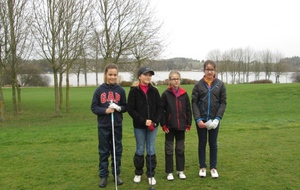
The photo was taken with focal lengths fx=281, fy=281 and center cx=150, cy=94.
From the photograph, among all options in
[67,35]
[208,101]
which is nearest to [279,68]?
[67,35]

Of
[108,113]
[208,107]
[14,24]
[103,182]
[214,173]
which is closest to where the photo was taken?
[103,182]

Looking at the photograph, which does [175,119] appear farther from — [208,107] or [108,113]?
[108,113]

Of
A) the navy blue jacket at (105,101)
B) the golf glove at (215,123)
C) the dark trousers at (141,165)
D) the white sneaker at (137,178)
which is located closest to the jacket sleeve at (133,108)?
the navy blue jacket at (105,101)

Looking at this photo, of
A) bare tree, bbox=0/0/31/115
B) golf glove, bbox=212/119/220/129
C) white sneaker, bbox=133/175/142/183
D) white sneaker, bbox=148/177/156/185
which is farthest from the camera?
bare tree, bbox=0/0/31/115

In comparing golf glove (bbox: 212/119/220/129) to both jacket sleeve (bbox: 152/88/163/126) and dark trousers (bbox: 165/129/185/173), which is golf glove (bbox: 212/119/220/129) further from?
jacket sleeve (bbox: 152/88/163/126)

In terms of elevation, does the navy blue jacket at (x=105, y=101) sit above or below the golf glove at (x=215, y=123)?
above

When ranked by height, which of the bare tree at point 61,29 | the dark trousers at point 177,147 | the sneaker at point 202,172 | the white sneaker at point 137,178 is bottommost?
the white sneaker at point 137,178

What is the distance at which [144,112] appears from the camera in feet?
16.2

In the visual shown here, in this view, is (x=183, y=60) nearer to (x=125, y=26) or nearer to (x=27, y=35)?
(x=125, y=26)

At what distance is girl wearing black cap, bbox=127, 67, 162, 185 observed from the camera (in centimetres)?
491

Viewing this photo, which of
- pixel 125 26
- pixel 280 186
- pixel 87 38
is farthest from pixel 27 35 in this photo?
pixel 280 186

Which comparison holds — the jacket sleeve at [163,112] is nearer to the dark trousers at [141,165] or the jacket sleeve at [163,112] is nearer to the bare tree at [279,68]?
the dark trousers at [141,165]

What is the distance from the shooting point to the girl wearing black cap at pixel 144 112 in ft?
16.1

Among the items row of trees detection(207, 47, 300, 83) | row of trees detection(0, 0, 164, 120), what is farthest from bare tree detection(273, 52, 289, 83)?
row of trees detection(0, 0, 164, 120)
